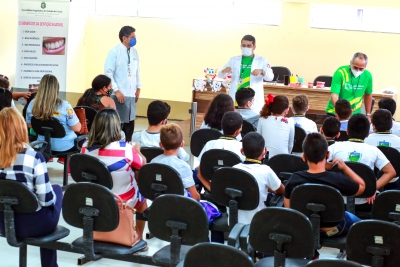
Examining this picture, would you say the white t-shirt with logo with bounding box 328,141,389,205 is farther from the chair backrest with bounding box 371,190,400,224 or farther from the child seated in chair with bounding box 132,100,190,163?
the child seated in chair with bounding box 132,100,190,163

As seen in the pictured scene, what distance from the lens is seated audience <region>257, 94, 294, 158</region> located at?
5668mm

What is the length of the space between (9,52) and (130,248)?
728 cm

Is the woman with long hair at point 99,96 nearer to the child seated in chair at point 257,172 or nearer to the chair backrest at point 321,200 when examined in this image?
→ the child seated in chair at point 257,172

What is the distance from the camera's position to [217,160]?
178 inches

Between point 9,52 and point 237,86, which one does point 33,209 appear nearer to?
point 237,86

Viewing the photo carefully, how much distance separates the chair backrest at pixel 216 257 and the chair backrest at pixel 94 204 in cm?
90

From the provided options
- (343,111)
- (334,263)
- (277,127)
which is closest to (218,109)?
(277,127)

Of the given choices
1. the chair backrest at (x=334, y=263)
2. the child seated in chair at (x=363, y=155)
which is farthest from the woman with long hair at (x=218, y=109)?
the chair backrest at (x=334, y=263)

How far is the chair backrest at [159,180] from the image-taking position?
3.92 meters

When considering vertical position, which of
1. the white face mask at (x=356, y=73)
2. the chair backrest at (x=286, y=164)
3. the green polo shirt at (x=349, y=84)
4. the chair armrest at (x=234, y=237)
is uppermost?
the white face mask at (x=356, y=73)

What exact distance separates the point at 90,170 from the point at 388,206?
77.3 inches

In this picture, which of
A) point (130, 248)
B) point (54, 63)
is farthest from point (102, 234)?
point (54, 63)

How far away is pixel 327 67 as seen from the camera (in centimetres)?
1116

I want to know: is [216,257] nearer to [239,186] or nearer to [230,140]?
[239,186]
